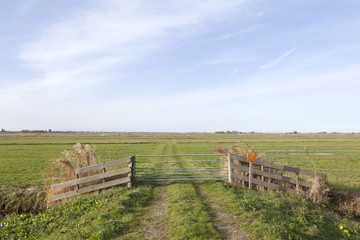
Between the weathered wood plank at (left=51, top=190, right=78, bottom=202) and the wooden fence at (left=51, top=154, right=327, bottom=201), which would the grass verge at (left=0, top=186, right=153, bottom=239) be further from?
the wooden fence at (left=51, top=154, right=327, bottom=201)

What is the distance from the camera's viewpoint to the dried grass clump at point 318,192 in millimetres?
10680

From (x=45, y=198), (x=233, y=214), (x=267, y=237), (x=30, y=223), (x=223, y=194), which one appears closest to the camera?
(x=267, y=237)

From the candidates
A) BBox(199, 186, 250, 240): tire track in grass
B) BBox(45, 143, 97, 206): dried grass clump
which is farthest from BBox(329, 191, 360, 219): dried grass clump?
BBox(45, 143, 97, 206): dried grass clump

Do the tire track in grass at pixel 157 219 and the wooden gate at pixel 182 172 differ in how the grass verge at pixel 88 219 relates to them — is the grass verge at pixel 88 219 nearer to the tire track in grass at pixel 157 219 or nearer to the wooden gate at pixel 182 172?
the tire track in grass at pixel 157 219

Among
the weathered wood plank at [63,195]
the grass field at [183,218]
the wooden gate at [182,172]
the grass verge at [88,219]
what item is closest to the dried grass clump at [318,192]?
the grass field at [183,218]

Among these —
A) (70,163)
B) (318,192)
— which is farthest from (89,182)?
(318,192)

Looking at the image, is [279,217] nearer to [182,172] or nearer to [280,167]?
[280,167]

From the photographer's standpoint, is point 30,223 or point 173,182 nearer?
point 30,223

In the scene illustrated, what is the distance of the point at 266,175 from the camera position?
36.9ft

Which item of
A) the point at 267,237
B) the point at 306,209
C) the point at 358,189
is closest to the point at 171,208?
the point at 267,237

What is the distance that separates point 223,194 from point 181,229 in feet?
12.8

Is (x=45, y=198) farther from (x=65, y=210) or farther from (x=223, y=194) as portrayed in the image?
(x=223, y=194)

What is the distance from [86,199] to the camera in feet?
33.3

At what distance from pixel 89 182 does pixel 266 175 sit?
919cm
